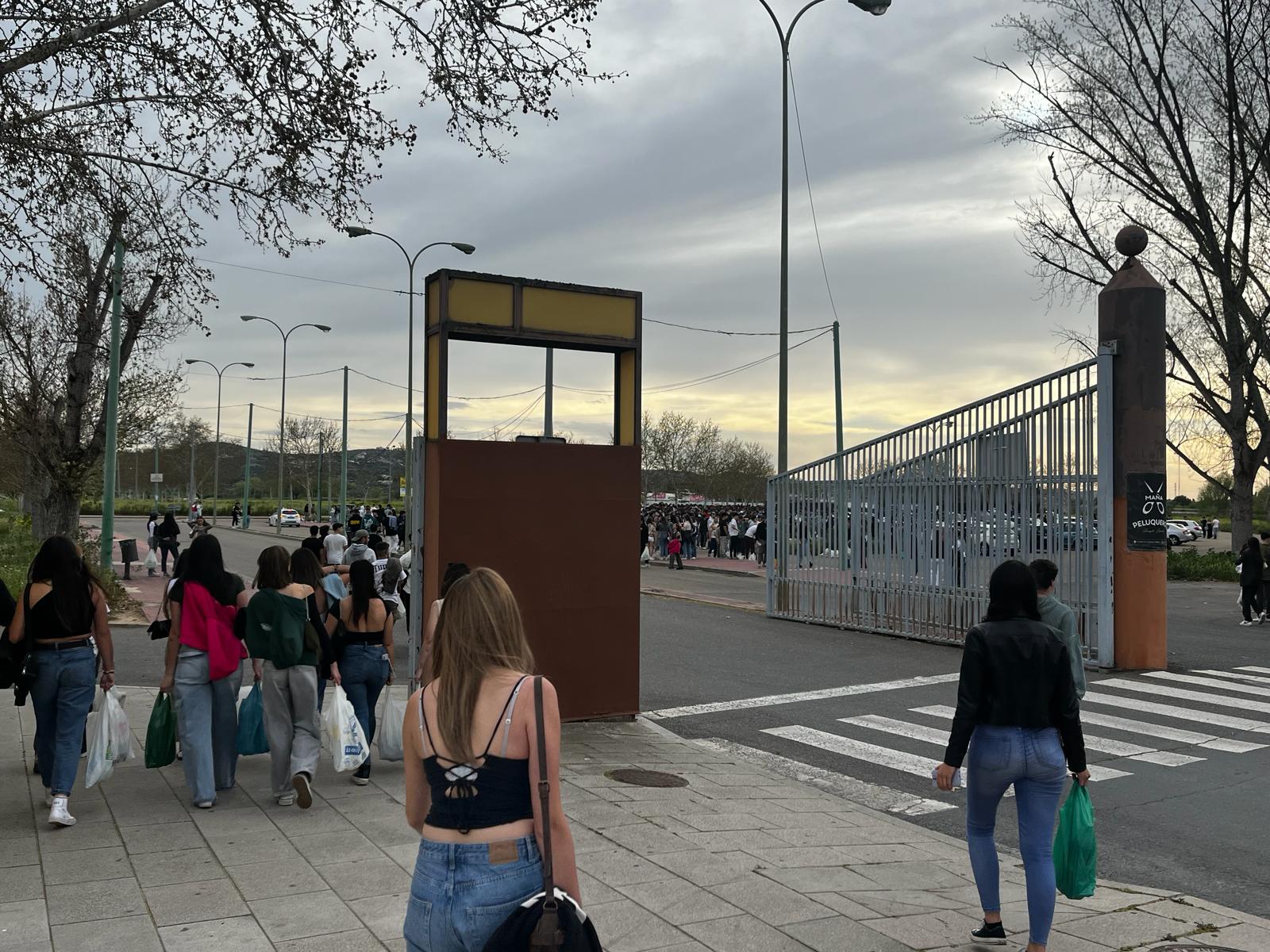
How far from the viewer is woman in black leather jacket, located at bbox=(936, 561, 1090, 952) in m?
4.63

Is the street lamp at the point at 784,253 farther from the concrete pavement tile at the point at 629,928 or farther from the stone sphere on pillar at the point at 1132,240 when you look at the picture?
the concrete pavement tile at the point at 629,928

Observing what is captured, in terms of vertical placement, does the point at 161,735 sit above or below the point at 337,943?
above

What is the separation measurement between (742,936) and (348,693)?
389 cm

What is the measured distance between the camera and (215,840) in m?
6.09

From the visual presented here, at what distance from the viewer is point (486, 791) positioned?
280 cm

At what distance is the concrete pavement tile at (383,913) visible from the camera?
4.72 meters

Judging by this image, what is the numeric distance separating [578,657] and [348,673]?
109 inches

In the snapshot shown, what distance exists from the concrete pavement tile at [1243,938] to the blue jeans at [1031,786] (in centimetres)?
92

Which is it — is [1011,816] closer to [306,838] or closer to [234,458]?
[306,838]

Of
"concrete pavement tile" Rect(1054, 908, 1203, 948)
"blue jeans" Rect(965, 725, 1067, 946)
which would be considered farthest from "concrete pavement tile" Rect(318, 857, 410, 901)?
"concrete pavement tile" Rect(1054, 908, 1203, 948)

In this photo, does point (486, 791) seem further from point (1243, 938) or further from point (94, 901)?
point (1243, 938)

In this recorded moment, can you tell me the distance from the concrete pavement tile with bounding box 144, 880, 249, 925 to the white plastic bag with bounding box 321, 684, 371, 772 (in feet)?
4.92

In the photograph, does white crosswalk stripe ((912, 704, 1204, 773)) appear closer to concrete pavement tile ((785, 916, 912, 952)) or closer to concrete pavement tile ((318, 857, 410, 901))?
concrete pavement tile ((785, 916, 912, 952))

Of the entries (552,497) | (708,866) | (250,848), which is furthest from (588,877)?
(552,497)
